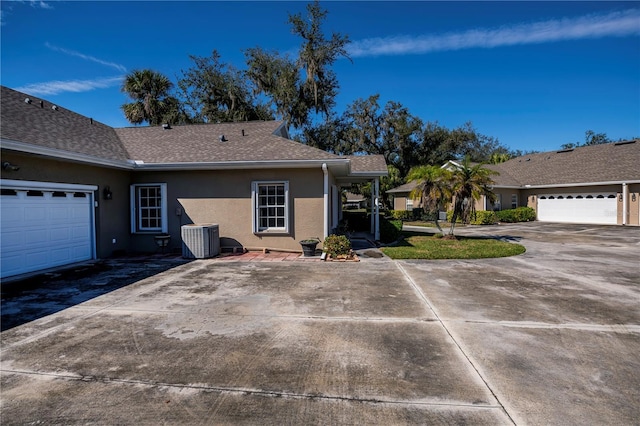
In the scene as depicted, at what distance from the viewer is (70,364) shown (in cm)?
356

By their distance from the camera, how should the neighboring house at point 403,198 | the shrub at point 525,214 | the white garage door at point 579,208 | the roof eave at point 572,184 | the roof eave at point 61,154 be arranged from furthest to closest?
1. the neighboring house at point 403,198
2. the shrub at point 525,214
3. the white garage door at point 579,208
4. the roof eave at point 572,184
5. the roof eave at point 61,154

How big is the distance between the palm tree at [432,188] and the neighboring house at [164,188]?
423 centimetres

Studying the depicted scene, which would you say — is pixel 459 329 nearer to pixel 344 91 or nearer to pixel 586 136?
pixel 344 91

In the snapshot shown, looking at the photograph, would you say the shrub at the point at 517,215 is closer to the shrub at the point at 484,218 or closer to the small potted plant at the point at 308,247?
the shrub at the point at 484,218

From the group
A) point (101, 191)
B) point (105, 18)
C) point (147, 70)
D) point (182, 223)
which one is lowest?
point (182, 223)

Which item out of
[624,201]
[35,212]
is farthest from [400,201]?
[35,212]

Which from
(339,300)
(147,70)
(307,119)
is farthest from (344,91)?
(339,300)

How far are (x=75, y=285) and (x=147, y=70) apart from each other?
2250 cm

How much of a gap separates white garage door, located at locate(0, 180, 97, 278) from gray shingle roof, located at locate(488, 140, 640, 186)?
82.7ft

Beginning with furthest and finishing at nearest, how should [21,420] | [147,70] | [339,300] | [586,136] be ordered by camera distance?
1. [586,136]
2. [147,70]
3. [339,300]
4. [21,420]

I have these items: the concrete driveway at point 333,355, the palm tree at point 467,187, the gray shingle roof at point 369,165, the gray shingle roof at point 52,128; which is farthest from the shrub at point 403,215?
the gray shingle roof at point 52,128

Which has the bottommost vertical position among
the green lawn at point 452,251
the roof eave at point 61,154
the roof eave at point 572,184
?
the green lawn at point 452,251

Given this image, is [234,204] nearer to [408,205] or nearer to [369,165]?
[369,165]

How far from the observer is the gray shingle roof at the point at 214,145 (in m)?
10.5
